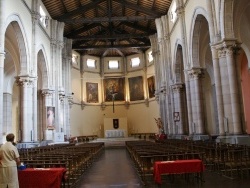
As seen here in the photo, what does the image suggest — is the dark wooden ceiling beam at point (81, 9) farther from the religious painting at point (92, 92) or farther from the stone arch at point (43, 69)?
the religious painting at point (92, 92)

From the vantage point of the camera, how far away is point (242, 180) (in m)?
8.51

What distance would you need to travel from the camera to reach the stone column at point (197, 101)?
2059cm

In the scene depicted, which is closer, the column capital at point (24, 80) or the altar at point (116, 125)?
the column capital at point (24, 80)

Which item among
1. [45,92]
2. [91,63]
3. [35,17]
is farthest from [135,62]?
[35,17]

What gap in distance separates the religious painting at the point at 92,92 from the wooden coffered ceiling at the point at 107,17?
A: 669cm

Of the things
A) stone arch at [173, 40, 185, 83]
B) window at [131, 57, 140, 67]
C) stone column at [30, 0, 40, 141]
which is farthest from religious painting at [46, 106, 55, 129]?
window at [131, 57, 140, 67]

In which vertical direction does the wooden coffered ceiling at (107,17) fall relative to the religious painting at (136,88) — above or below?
above

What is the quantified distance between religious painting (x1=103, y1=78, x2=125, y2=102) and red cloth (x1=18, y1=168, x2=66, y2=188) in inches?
1523

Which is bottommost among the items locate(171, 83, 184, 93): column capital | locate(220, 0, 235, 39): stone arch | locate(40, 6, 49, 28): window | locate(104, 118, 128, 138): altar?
locate(104, 118, 128, 138): altar

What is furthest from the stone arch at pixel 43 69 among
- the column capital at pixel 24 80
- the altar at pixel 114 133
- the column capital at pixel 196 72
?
the altar at pixel 114 133

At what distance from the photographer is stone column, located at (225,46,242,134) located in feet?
46.2

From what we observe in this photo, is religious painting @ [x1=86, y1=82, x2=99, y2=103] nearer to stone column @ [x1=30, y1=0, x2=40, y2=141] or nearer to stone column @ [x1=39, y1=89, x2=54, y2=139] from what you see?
stone column @ [x1=39, y1=89, x2=54, y2=139]

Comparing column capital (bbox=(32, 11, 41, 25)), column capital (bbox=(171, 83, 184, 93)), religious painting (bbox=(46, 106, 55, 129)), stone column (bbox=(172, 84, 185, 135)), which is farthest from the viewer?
column capital (bbox=(171, 83, 184, 93))

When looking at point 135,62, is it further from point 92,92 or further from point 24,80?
point 24,80
